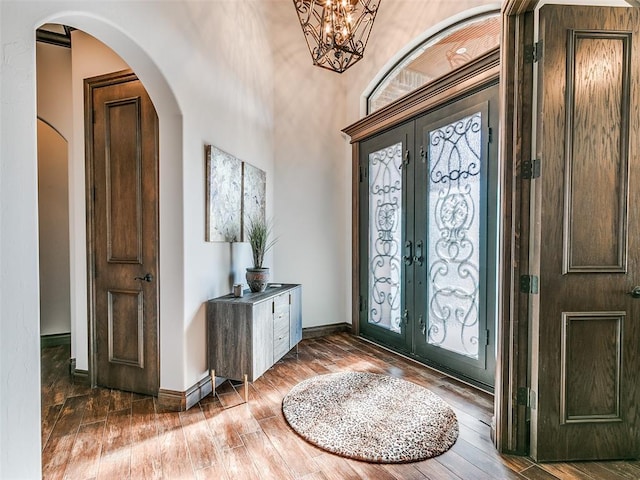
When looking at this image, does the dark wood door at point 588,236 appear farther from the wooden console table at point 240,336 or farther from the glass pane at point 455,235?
the wooden console table at point 240,336

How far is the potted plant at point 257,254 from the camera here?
2916 millimetres

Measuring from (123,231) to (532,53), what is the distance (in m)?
2.98

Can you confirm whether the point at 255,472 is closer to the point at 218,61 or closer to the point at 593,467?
the point at 593,467

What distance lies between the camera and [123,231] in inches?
102

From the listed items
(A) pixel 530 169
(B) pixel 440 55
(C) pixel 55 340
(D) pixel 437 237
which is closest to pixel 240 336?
(D) pixel 437 237

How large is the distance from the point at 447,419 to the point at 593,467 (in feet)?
2.46

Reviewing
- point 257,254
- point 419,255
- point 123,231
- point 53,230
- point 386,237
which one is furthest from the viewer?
point 53,230

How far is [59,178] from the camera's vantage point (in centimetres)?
388

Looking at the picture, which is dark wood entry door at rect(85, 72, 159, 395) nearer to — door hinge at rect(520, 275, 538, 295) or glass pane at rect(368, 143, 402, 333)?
glass pane at rect(368, 143, 402, 333)

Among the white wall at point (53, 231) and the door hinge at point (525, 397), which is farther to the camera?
the white wall at point (53, 231)

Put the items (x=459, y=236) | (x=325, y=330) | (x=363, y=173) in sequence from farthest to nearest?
(x=325, y=330) → (x=363, y=173) → (x=459, y=236)

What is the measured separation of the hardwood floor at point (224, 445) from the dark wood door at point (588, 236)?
0.89 feet

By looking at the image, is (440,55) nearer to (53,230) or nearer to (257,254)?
(257,254)

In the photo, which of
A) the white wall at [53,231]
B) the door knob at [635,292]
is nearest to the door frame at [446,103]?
the door knob at [635,292]
